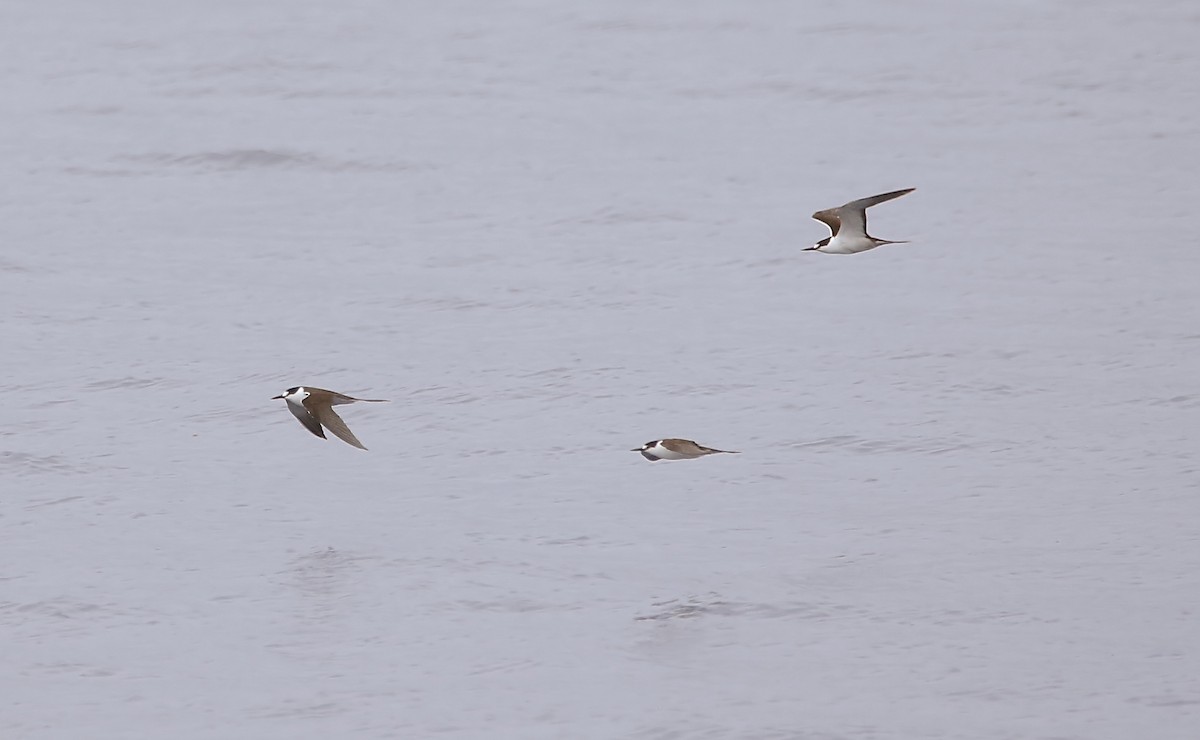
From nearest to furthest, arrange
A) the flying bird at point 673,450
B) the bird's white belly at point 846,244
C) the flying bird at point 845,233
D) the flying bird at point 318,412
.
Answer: the flying bird at point 318,412 < the flying bird at point 673,450 < the flying bird at point 845,233 < the bird's white belly at point 846,244

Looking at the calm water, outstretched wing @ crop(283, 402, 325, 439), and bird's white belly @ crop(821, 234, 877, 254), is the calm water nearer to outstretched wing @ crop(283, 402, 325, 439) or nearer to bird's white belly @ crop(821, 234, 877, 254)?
outstretched wing @ crop(283, 402, 325, 439)

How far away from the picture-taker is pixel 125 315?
2277cm

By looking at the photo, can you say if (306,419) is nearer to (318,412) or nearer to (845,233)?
(318,412)

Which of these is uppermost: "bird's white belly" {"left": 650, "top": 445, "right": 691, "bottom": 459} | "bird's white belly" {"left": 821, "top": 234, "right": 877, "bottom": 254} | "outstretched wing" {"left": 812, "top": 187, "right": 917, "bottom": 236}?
"outstretched wing" {"left": 812, "top": 187, "right": 917, "bottom": 236}

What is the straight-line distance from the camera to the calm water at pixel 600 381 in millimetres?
14438

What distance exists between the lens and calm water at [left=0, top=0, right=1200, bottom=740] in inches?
568

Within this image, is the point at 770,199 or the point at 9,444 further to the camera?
the point at 770,199

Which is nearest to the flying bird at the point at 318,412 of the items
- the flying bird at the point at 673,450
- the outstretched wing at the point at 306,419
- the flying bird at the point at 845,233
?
the outstretched wing at the point at 306,419

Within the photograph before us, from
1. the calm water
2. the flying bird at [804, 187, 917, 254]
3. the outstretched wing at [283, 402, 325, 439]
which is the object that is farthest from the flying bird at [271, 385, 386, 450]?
the flying bird at [804, 187, 917, 254]

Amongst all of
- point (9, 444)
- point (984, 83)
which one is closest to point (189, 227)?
point (9, 444)

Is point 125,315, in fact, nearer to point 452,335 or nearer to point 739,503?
point 452,335

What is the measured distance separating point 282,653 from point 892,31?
82.3ft

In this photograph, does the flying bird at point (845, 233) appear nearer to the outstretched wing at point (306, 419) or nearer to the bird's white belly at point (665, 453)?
the bird's white belly at point (665, 453)

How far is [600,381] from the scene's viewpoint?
20953 mm
